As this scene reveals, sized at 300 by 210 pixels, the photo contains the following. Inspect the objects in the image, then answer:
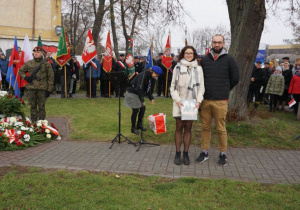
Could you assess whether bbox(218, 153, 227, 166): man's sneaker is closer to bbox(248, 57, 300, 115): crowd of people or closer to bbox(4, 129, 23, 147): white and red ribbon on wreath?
bbox(4, 129, 23, 147): white and red ribbon on wreath

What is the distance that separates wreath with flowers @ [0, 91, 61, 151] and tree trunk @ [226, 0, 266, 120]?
4730 mm

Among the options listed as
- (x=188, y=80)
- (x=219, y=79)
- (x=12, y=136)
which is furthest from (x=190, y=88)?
(x=12, y=136)

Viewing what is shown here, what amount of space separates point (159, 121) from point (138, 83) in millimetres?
1160

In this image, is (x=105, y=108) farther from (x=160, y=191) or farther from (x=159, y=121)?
(x=160, y=191)

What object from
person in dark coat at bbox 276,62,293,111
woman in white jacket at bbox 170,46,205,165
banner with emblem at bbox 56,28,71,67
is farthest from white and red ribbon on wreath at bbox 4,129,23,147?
person in dark coat at bbox 276,62,293,111

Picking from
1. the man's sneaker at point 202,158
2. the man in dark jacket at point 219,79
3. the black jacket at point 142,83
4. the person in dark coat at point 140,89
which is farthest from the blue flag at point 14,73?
the man in dark jacket at point 219,79

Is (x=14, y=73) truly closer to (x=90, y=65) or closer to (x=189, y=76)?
(x=90, y=65)

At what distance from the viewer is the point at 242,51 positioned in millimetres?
7480

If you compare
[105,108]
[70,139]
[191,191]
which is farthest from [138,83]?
[105,108]

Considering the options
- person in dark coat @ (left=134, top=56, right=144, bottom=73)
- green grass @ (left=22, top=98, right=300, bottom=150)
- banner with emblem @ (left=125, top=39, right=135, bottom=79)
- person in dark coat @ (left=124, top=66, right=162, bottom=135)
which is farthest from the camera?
person in dark coat @ (left=134, top=56, right=144, bottom=73)

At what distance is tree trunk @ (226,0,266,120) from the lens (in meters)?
7.32

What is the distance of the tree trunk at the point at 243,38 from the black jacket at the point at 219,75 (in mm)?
2526

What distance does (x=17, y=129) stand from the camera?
21.4 ft

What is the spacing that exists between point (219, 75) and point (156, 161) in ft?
6.59
